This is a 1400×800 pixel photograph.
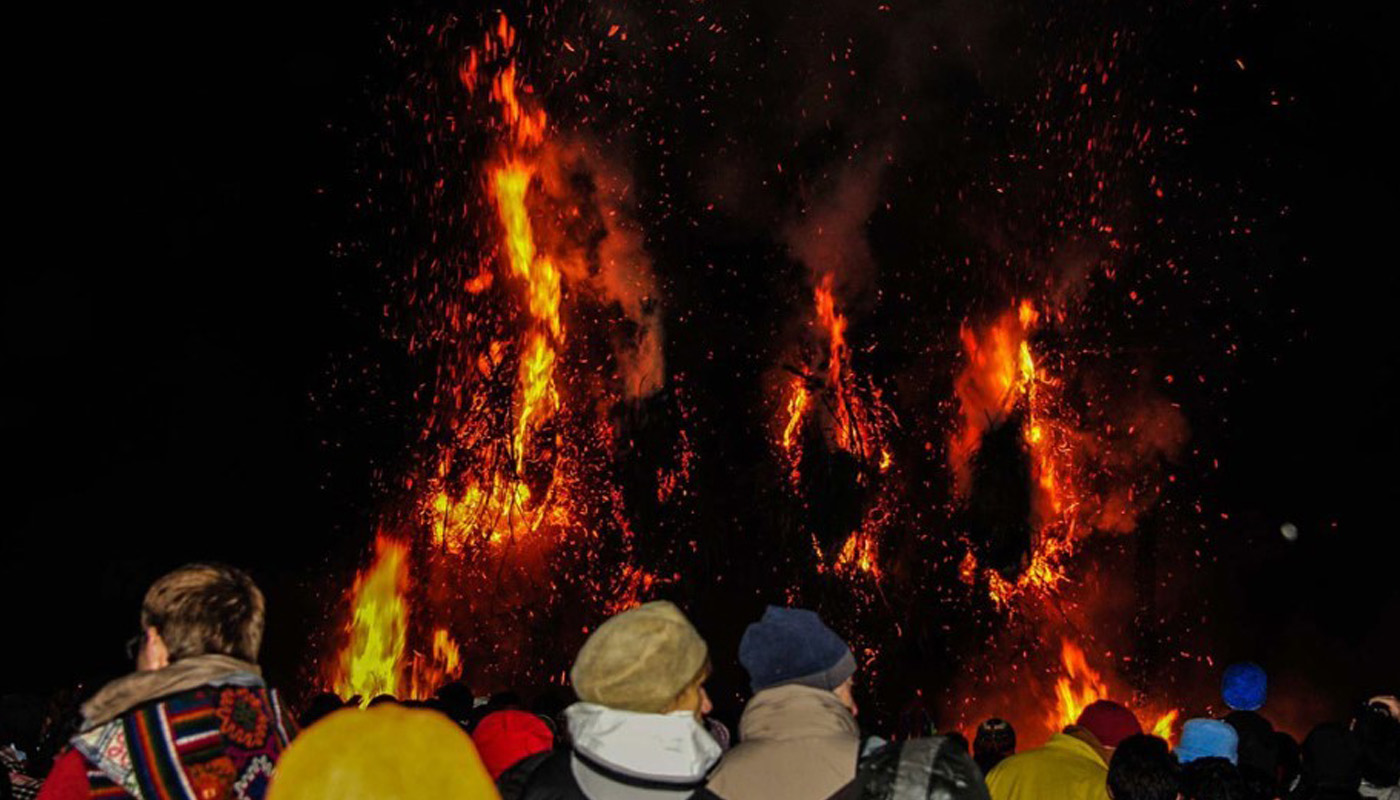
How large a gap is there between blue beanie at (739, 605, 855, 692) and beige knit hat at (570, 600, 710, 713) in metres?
0.39

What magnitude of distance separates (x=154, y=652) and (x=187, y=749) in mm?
229

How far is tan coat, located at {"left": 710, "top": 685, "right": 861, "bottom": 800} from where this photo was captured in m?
2.73

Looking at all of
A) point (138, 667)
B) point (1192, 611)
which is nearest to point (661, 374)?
point (1192, 611)

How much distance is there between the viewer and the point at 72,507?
14406mm

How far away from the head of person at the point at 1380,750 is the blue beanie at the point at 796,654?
299 centimetres

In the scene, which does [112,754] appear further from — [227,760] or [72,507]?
[72,507]

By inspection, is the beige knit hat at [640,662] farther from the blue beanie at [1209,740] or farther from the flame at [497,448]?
the flame at [497,448]

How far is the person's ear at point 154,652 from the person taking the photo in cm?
246

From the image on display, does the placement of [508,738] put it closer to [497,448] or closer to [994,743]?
[994,743]

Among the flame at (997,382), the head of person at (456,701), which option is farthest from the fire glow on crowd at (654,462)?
the head of person at (456,701)

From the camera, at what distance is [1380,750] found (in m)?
4.89

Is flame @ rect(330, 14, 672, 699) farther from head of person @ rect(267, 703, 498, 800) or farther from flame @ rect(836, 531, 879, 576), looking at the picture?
head of person @ rect(267, 703, 498, 800)

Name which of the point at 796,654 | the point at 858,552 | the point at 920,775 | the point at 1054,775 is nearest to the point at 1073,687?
the point at 858,552

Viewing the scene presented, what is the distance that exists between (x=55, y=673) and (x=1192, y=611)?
1600cm
